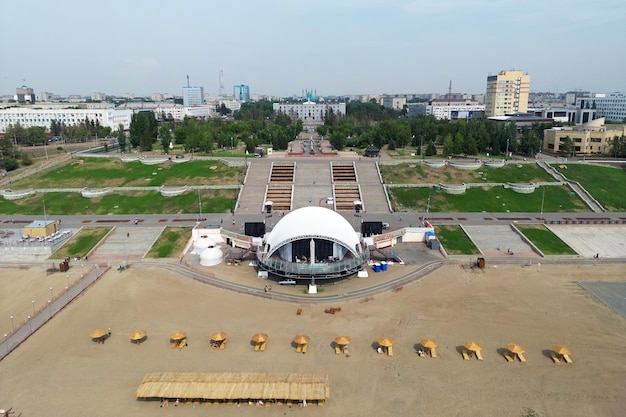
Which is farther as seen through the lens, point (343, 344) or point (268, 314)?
point (268, 314)

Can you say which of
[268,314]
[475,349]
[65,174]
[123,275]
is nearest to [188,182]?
[65,174]

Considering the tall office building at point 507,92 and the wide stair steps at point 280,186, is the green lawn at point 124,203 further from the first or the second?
the tall office building at point 507,92

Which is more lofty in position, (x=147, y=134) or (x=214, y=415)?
(x=147, y=134)

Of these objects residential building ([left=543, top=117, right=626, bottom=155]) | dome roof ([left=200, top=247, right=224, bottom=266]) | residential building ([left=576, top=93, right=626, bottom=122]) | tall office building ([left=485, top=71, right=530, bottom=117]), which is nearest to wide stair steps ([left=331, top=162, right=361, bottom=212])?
dome roof ([left=200, top=247, right=224, bottom=266])

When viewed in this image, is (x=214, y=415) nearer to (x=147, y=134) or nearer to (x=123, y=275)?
(x=123, y=275)

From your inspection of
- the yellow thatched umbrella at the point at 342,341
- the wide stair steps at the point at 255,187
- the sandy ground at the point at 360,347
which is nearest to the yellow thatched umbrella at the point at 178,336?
the sandy ground at the point at 360,347

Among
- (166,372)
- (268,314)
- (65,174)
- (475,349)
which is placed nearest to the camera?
(166,372)
